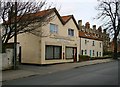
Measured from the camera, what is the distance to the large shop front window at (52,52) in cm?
2894

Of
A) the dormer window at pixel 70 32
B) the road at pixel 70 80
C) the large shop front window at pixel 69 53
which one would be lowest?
the road at pixel 70 80

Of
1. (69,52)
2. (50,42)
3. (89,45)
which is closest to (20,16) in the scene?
(50,42)

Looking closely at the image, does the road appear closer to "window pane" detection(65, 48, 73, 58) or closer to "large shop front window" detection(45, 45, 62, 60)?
"large shop front window" detection(45, 45, 62, 60)

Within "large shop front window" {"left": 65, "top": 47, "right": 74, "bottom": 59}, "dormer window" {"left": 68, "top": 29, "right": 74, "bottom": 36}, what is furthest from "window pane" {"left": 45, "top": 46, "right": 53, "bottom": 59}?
"dormer window" {"left": 68, "top": 29, "right": 74, "bottom": 36}

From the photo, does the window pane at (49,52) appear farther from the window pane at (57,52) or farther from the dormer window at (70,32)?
the dormer window at (70,32)

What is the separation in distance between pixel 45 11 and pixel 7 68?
7.60 metres

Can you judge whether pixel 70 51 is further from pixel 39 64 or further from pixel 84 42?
pixel 84 42

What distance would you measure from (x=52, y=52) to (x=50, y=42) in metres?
1.47

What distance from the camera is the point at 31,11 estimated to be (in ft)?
76.5

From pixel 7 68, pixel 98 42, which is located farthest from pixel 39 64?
pixel 98 42

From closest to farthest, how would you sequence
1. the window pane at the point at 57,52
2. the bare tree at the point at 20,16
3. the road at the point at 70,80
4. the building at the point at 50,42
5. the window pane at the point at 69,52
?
the road at the point at 70,80, the bare tree at the point at 20,16, the building at the point at 50,42, the window pane at the point at 57,52, the window pane at the point at 69,52

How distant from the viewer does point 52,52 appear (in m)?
29.8

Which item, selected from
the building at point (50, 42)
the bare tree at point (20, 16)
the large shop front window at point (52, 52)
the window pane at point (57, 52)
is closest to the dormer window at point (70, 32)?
the building at point (50, 42)

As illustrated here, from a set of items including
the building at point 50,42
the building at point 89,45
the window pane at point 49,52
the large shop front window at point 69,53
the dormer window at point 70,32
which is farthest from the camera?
the building at point 89,45
